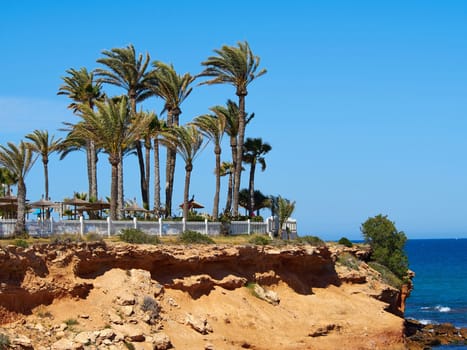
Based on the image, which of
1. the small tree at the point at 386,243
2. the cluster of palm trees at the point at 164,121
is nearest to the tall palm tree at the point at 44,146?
the cluster of palm trees at the point at 164,121

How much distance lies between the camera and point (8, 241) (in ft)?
99.4

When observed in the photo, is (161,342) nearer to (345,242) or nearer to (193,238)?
(193,238)

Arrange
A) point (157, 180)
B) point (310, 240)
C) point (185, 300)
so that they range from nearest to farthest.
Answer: point (185, 300) → point (310, 240) → point (157, 180)

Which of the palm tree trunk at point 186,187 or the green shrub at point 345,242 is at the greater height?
the palm tree trunk at point 186,187

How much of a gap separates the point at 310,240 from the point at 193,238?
35.0ft

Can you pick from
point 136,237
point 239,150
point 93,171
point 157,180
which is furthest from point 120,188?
point 136,237

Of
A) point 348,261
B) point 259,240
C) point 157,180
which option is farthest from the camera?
point 157,180

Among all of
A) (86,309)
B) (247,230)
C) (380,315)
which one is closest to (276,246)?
(247,230)

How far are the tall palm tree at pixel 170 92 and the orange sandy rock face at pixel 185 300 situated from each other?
13468mm

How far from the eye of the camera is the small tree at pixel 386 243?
5406 centimetres

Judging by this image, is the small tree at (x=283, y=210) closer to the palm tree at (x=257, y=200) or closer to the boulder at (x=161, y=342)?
the palm tree at (x=257, y=200)

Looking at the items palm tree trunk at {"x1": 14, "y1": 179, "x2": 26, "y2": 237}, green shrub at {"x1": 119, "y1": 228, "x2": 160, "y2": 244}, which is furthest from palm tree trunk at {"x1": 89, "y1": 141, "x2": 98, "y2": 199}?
green shrub at {"x1": 119, "y1": 228, "x2": 160, "y2": 244}

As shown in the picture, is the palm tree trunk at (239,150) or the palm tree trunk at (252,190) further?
the palm tree trunk at (252,190)

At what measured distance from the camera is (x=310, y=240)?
4609cm
